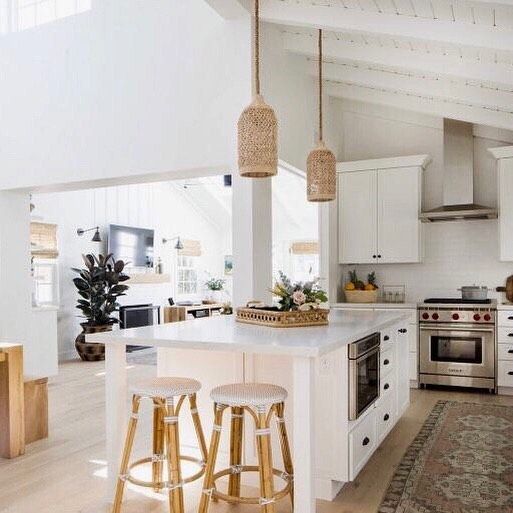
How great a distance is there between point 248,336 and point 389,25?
7.65 feet

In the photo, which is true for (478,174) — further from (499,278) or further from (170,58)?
(170,58)

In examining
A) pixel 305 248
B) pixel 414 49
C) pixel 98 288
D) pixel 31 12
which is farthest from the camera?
pixel 305 248

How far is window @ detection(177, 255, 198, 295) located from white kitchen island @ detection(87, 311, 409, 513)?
24.8 ft

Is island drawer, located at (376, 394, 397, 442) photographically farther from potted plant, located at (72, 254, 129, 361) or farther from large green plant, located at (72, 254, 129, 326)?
large green plant, located at (72, 254, 129, 326)

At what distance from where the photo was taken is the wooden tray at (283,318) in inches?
115

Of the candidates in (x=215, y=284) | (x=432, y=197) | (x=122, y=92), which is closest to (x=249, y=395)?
(x=122, y=92)

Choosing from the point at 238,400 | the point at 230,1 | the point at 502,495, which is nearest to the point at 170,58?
the point at 230,1

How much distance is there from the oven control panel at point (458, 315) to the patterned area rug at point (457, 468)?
1.03m

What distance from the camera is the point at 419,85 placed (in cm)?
487

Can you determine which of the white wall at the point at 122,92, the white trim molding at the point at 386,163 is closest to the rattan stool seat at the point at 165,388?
the white wall at the point at 122,92

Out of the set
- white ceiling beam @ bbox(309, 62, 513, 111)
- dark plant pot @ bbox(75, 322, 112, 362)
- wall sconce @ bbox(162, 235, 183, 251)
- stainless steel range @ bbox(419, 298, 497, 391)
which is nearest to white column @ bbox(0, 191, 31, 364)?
dark plant pot @ bbox(75, 322, 112, 362)

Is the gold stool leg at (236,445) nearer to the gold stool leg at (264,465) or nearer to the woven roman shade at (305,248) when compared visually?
the gold stool leg at (264,465)

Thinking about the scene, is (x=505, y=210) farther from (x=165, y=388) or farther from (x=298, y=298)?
(x=165, y=388)

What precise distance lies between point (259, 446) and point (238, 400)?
224 millimetres
